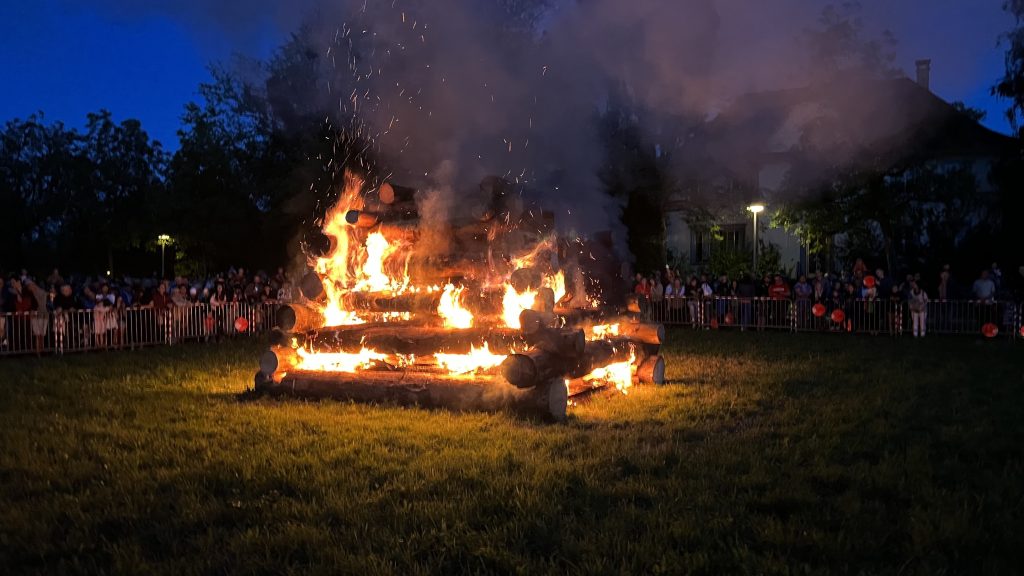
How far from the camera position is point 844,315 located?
1834 centimetres

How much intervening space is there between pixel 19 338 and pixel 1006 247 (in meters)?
24.4

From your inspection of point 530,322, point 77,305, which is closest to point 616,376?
point 530,322

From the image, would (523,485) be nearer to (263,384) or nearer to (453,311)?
(453,311)

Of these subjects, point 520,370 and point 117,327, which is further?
point 117,327

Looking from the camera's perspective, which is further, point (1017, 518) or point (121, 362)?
point (121, 362)

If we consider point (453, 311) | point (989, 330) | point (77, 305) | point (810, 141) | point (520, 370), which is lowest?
point (989, 330)

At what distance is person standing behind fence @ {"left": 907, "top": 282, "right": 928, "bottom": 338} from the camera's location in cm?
1736

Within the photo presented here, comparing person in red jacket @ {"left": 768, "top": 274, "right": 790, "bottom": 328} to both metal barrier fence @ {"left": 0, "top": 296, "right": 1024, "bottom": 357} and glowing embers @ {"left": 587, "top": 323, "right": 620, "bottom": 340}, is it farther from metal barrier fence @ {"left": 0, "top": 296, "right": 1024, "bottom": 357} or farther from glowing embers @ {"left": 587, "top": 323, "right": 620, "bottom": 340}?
glowing embers @ {"left": 587, "top": 323, "right": 620, "bottom": 340}

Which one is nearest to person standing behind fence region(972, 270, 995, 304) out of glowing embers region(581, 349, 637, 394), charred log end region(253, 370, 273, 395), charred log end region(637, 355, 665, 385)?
charred log end region(637, 355, 665, 385)

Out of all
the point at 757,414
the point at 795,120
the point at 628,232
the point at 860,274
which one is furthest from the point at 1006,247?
the point at 757,414

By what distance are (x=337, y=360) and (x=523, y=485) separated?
5.47m

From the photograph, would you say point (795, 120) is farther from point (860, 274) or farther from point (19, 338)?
point (19, 338)

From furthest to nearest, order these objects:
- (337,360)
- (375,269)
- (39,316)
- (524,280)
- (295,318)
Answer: (39,316), (375,269), (337,360), (295,318), (524,280)

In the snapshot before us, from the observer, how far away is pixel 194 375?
37.2 feet
